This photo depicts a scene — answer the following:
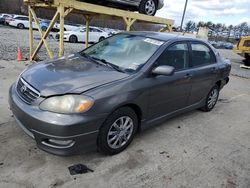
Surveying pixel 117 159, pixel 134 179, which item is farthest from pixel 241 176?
pixel 117 159

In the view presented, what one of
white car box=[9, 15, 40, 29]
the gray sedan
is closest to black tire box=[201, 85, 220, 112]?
the gray sedan

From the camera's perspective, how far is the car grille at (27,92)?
265 cm

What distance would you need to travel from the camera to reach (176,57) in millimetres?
3752

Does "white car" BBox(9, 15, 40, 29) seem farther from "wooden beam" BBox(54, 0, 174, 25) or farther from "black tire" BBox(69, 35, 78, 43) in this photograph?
"wooden beam" BBox(54, 0, 174, 25)

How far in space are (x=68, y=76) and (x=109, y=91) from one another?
57cm

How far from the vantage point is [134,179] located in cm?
265

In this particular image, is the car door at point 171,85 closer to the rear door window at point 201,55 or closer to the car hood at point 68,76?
the rear door window at point 201,55

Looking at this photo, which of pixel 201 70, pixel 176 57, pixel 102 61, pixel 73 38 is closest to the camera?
pixel 102 61

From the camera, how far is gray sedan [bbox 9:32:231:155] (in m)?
2.52

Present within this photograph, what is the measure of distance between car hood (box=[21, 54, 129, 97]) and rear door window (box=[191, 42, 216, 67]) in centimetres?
170

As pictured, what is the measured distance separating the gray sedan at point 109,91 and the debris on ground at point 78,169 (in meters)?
0.26

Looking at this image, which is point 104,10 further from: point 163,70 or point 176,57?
point 163,70

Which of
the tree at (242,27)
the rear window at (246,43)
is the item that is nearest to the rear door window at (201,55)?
the rear window at (246,43)

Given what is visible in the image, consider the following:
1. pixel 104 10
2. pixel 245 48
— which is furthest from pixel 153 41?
pixel 245 48
